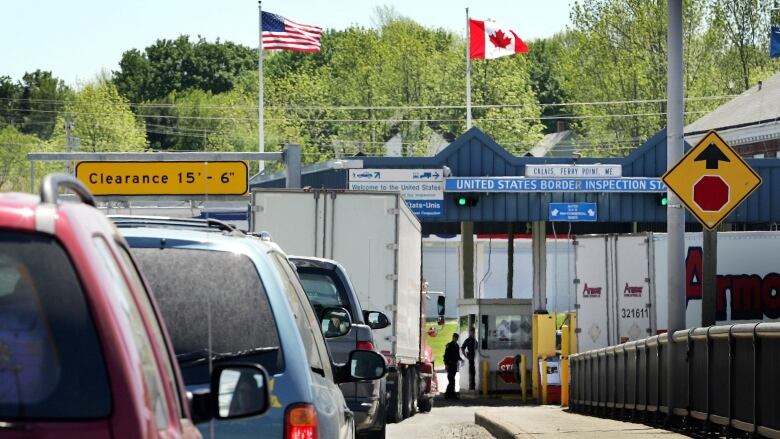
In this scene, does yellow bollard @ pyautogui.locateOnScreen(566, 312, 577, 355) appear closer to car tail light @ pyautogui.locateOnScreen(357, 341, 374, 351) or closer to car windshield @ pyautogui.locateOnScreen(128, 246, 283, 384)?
car tail light @ pyautogui.locateOnScreen(357, 341, 374, 351)

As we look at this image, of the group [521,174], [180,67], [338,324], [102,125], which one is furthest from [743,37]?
[338,324]

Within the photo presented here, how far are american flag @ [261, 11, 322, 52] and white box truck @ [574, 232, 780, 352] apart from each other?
75.8 ft

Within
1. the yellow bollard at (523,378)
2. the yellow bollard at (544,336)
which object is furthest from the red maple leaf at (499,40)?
the yellow bollard at (544,336)

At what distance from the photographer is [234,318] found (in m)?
A: 6.81

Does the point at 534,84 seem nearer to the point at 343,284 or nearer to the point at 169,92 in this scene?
the point at 169,92

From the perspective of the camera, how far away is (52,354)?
357 cm

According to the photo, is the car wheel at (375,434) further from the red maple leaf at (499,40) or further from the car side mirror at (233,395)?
the red maple leaf at (499,40)

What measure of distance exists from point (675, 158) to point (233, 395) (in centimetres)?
1487

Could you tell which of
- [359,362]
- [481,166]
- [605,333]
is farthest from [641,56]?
[359,362]

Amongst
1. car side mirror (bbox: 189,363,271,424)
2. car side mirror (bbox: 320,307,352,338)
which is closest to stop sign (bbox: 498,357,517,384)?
car side mirror (bbox: 320,307,352,338)

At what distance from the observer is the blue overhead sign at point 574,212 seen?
147 feet

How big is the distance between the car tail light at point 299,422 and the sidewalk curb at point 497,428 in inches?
448

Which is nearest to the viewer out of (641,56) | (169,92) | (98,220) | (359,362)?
(98,220)

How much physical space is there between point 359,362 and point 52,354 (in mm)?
5229
